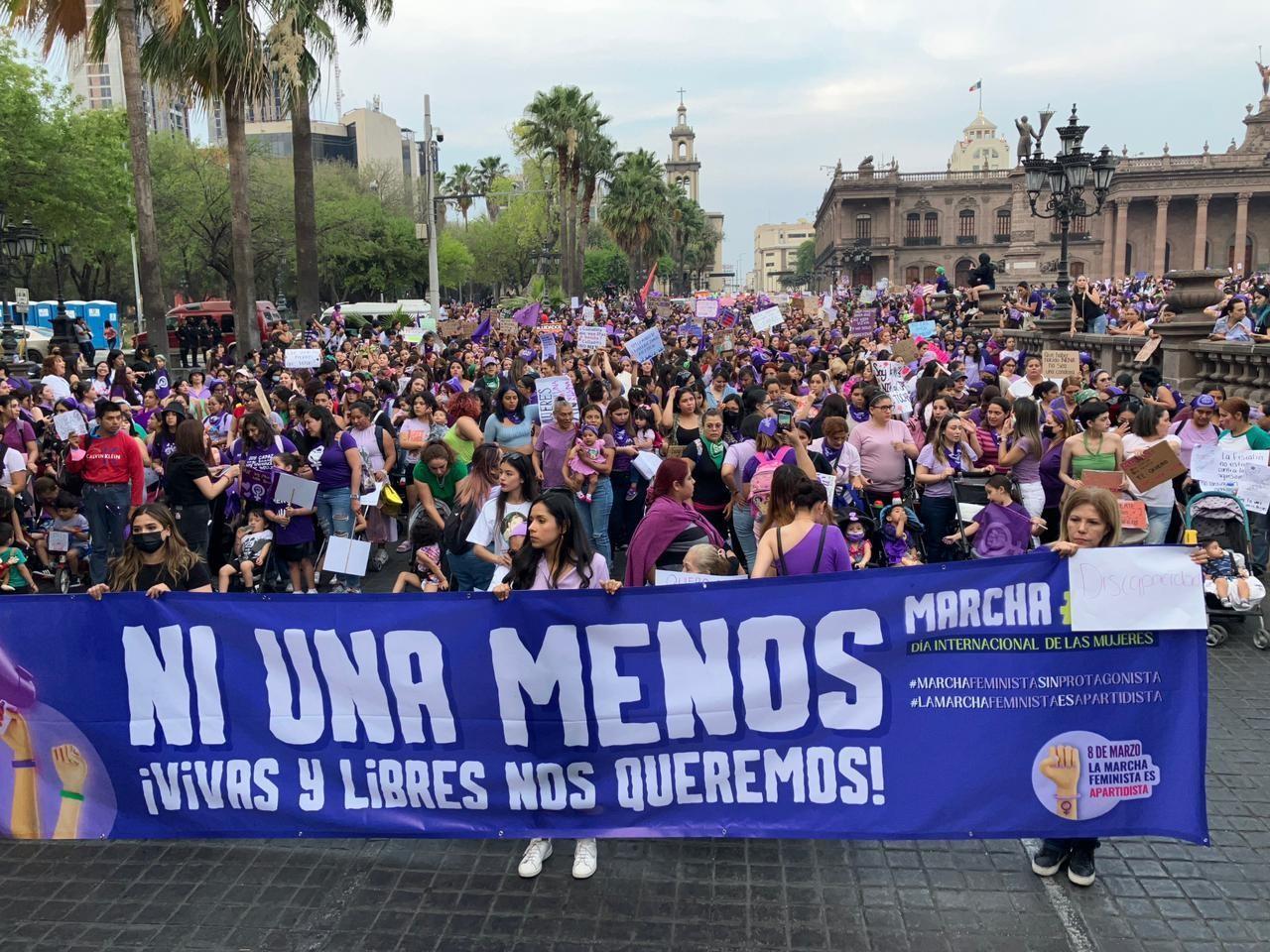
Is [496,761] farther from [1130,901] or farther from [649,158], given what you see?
[649,158]

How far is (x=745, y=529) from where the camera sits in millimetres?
8008

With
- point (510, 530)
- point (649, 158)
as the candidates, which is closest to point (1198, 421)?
point (510, 530)

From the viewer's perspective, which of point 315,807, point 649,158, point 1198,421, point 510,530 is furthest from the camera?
point 649,158

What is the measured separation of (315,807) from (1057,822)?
3017 mm

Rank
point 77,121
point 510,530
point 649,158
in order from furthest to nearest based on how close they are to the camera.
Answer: point 649,158 < point 77,121 < point 510,530

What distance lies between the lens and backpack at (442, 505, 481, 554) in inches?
250

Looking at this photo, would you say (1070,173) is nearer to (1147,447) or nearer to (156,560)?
(1147,447)

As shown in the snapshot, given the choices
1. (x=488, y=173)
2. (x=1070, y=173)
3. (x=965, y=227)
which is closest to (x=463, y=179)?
(x=488, y=173)

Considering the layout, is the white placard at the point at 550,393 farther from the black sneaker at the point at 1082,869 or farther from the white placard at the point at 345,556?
the black sneaker at the point at 1082,869

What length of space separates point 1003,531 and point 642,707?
3944 mm

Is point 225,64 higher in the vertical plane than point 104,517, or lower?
higher

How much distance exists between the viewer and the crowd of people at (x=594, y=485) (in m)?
5.12

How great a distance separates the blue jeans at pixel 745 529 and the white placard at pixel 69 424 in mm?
6590

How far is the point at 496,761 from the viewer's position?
446 cm
